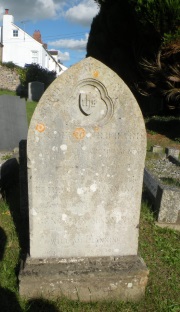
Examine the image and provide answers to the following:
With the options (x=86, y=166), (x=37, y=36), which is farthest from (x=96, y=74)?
(x=37, y=36)

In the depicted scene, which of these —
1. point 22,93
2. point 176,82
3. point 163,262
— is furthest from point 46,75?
point 163,262

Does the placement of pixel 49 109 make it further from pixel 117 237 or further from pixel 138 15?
pixel 138 15

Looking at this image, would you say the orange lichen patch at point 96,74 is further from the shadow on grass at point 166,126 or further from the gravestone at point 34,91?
the gravestone at point 34,91

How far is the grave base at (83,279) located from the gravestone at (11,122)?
4.69m

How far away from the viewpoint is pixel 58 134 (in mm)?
2658

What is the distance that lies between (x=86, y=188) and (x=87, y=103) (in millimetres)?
769

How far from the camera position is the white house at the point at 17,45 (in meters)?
47.4

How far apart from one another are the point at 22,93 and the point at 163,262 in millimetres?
26139

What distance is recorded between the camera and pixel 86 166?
2775 mm

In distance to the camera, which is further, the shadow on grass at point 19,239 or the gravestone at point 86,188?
the shadow on grass at point 19,239

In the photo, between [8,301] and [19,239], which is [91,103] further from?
[19,239]

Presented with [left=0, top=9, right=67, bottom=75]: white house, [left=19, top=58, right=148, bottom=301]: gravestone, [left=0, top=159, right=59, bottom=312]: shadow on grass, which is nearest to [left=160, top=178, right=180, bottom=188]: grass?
[left=0, top=159, right=59, bottom=312]: shadow on grass

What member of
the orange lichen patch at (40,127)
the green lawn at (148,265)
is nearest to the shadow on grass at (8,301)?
the green lawn at (148,265)

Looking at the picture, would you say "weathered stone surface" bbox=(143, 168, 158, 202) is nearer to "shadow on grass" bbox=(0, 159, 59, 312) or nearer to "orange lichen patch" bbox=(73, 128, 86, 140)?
"shadow on grass" bbox=(0, 159, 59, 312)
